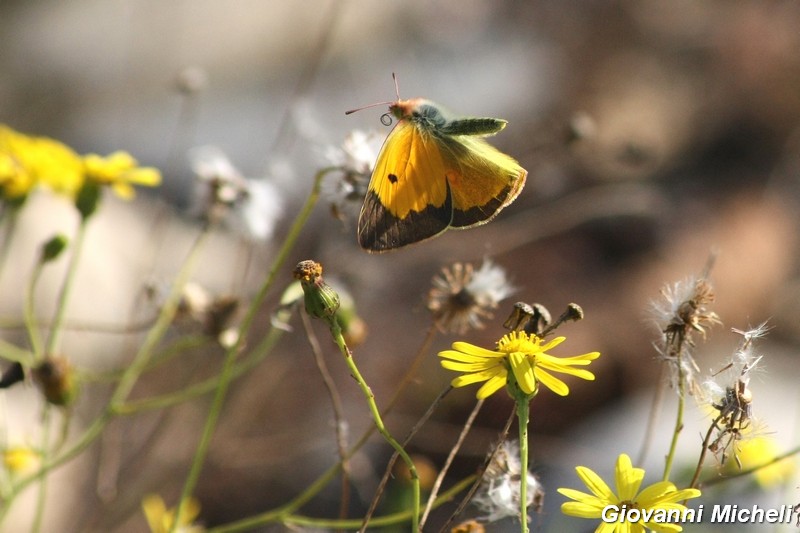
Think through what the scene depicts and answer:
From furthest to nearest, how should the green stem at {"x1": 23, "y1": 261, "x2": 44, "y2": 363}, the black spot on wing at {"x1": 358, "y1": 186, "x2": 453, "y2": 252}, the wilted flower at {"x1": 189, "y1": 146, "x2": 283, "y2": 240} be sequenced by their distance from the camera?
the wilted flower at {"x1": 189, "y1": 146, "x2": 283, "y2": 240} → the green stem at {"x1": 23, "y1": 261, "x2": 44, "y2": 363} → the black spot on wing at {"x1": 358, "y1": 186, "x2": 453, "y2": 252}

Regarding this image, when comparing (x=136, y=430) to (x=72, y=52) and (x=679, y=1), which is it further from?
(x=679, y=1)

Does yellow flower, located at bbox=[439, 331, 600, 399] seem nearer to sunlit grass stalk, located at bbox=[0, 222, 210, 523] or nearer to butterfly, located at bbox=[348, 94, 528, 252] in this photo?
butterfly, located at bbox=[348, 94, 528, 252]

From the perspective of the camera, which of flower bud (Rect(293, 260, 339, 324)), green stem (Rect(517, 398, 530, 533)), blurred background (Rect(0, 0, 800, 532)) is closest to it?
green stem (Rect(517, 398, 530, 533))

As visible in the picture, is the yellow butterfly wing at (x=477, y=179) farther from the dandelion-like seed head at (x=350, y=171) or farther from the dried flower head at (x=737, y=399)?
the dried flower head at (x=737, y=399)

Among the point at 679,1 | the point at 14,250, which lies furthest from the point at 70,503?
the point at 679,1

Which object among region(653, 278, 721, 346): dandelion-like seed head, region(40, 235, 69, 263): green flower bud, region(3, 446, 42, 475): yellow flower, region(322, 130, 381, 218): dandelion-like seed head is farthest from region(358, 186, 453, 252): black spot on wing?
region(3, 446, 42, 475): yellow flower

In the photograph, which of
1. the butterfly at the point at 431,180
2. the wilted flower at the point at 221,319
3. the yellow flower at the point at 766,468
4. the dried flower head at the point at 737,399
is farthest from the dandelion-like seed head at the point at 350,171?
the yellow flower at the point at 766,468
